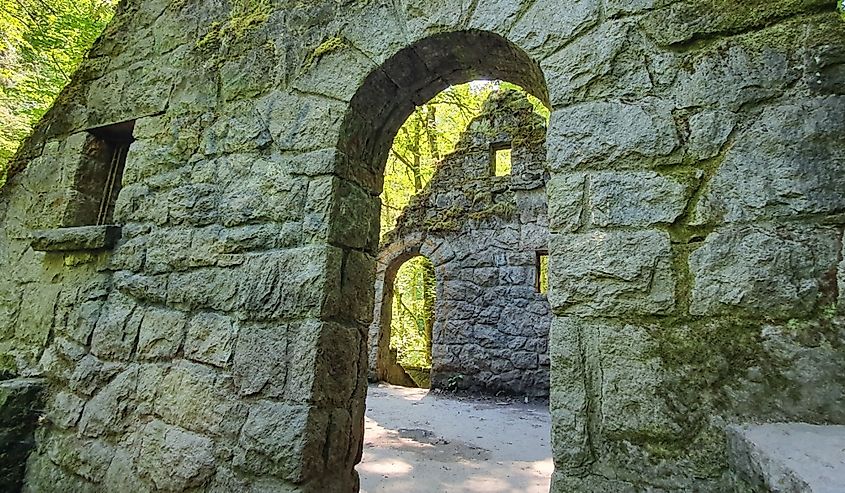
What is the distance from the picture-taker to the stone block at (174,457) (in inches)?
70.6

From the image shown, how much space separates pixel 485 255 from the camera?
6918mm

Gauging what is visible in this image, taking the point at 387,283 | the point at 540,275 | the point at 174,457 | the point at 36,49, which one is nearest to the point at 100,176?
the point at 174,457

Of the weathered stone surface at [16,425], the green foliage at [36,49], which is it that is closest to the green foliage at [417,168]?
the green foliage at [36,49]

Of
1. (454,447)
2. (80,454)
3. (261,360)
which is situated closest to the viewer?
(261,360)

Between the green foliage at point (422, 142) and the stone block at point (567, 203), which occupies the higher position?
the green foliage at point (422, 142)

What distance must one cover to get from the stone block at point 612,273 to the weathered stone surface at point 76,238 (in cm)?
220

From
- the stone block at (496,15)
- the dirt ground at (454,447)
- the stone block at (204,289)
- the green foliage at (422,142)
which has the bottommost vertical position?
the dirt ground at (454,447)

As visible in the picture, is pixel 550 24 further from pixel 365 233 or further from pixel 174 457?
pixel 174 457

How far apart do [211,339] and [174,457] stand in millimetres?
487

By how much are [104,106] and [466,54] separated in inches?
85.7

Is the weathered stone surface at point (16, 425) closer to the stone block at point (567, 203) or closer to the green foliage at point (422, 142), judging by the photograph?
the stone block at point (567, 203)

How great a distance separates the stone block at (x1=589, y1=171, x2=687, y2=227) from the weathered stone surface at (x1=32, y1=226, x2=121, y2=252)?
2.32m

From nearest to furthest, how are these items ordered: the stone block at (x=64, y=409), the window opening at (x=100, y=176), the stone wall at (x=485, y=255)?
the stone block at (x=64, y=409)
the window opening at (x=100, y=176)
the stone wall at (x=485, y=255)

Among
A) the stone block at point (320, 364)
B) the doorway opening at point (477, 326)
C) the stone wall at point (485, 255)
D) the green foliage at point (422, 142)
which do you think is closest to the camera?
the stone block at point (320, 364)
